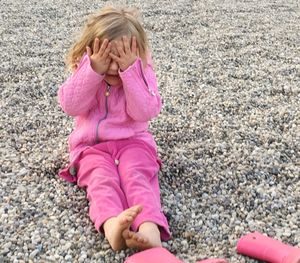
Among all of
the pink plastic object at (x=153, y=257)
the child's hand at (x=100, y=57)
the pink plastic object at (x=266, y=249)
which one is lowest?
the pink plastic object at (x=266, y=249)

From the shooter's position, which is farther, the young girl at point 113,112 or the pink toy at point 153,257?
the young girl at point 113,112

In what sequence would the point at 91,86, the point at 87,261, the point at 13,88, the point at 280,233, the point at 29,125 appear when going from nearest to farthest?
the point at 87,261, the point at 280,233, the point at 91,86, the point at 29,125, the point at 13,88

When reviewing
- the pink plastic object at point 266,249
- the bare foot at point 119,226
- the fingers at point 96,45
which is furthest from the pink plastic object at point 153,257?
the fingers at point 96,45

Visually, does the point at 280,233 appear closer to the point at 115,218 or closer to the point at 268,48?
the point at 115,218

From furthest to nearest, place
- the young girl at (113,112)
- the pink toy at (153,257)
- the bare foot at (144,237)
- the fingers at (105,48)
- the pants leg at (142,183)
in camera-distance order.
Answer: the fingers at (105,48) → the young girl at (113,112) → the pants leg at (142,183) → the bare foot at (144,237) → the pink toy at (153,257)

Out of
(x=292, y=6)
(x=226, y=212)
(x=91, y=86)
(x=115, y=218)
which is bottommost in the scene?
(x=292, y=6)

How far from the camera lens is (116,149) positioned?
304 cm

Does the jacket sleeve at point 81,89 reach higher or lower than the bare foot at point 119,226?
higher

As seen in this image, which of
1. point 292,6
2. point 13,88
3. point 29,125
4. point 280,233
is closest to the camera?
point 280,233

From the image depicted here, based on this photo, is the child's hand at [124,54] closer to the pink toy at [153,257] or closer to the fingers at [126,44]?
the fingers at [126,44]

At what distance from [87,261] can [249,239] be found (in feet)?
2.25

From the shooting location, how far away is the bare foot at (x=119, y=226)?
2.39 metres

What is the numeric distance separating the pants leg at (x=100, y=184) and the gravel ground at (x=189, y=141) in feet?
0.29

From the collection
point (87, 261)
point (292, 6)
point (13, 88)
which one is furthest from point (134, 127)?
point (292, 6)
